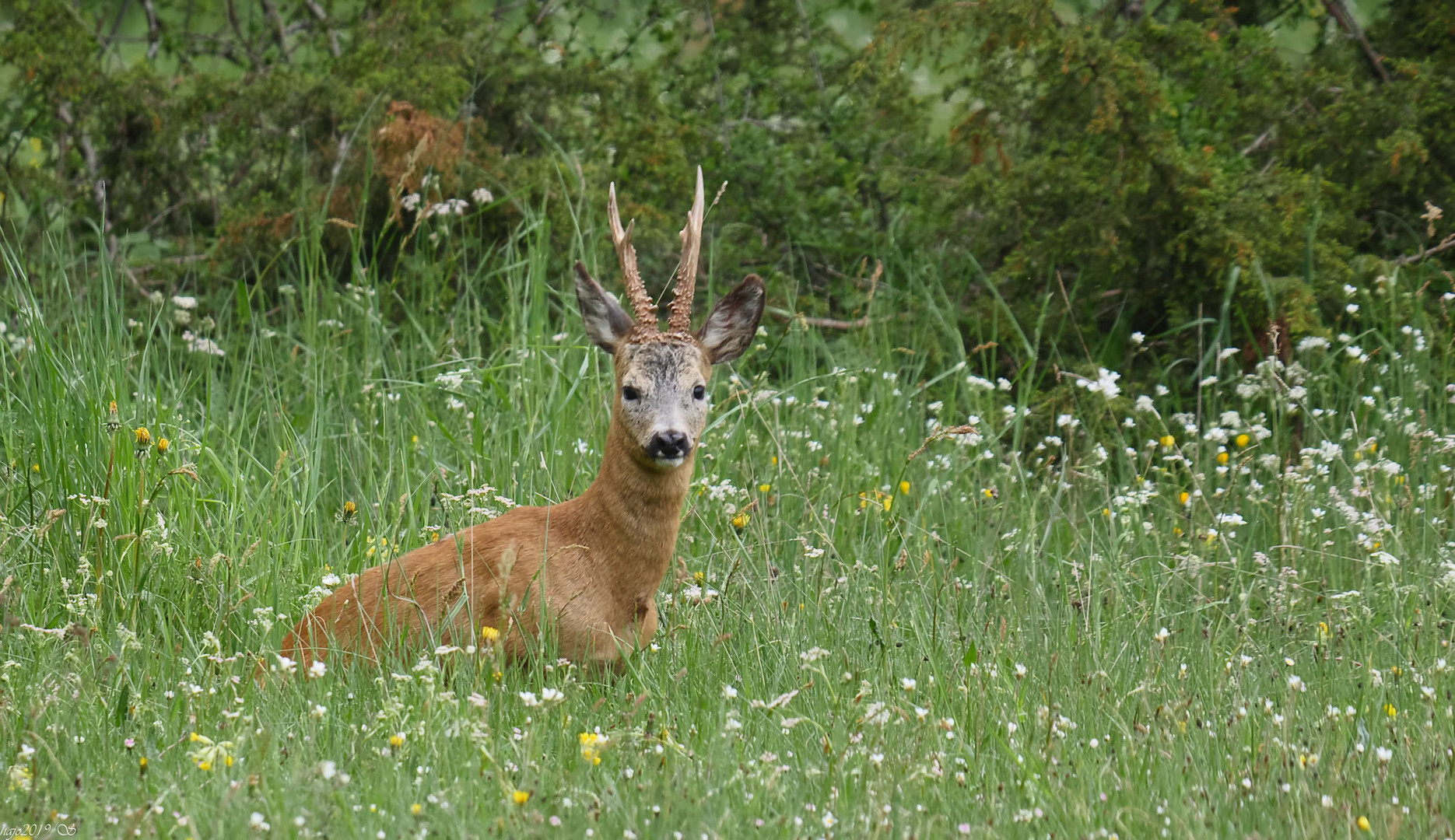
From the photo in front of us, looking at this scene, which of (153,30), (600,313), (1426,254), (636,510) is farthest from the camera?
(153,30)

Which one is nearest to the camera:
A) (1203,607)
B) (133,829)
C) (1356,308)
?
(133,829)

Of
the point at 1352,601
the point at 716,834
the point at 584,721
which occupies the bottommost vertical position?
the point at 1352,601

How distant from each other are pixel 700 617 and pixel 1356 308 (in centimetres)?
270

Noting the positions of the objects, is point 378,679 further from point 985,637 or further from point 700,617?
point 985,637

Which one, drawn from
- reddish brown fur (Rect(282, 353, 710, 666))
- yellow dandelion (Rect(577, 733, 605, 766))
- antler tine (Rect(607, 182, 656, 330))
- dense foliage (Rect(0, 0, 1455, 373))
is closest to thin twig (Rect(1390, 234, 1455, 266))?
dense foliage (Rect(0, 0, 1455, 373))

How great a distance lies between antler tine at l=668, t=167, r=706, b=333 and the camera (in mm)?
4227

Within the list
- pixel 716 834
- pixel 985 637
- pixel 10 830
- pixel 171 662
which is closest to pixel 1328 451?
pixel 985 637

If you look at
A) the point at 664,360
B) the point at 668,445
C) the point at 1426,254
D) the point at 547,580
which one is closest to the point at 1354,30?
the point at 1426,254

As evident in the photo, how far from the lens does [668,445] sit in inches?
158

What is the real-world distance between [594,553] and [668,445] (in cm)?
34

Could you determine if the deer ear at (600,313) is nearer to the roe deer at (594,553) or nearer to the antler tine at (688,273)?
the roe deer at (594,553)

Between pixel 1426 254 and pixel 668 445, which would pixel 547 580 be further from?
pixel 1426 254

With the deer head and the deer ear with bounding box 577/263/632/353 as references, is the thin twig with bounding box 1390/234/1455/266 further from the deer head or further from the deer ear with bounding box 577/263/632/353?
the deer ear with bounding box 577/263/632/353

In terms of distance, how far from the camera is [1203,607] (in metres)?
4.21
